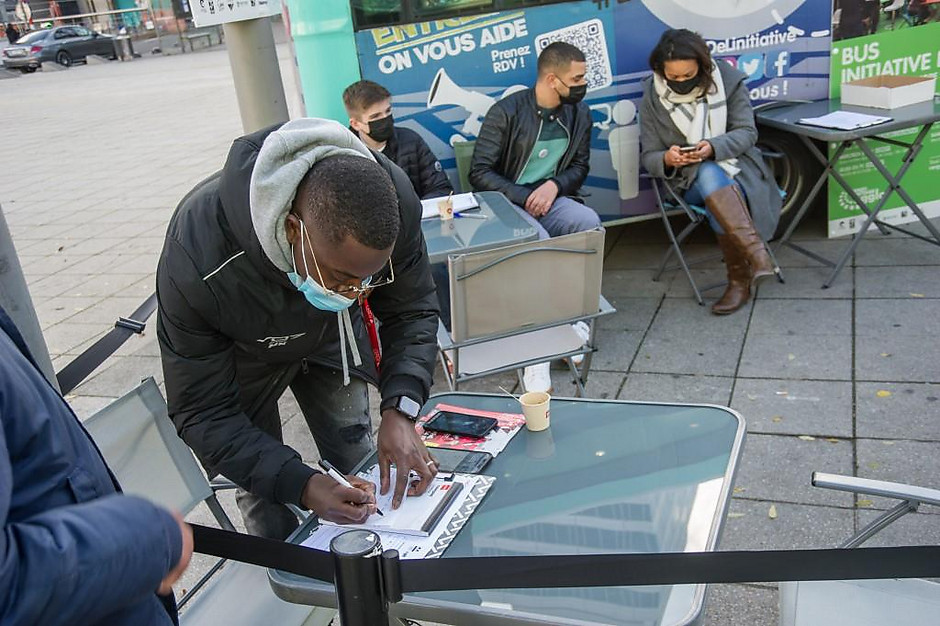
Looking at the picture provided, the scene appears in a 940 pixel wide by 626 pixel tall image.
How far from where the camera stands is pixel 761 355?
4355mm

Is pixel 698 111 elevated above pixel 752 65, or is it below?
below

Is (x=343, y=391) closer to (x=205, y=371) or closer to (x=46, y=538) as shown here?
(x=205, y=371)

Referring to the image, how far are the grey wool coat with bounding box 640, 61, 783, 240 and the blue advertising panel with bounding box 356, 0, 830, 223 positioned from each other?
0.94ft

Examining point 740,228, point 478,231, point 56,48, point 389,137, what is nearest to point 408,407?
point 478,231

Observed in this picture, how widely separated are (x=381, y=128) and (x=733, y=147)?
6.80ft

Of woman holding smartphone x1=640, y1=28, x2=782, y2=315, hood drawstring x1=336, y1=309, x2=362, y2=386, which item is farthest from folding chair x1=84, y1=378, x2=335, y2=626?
woman holding smartphone x1=640, y1=28, x2=782, y2=315

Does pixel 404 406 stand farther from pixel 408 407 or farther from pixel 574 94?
pixel 574 94

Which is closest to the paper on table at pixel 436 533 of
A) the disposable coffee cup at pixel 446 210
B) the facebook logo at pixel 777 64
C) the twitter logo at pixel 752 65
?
the disposable coffee cup at pixel 446 210

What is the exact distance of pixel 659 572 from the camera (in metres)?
1.48

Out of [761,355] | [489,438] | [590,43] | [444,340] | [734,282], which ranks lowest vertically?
[761,355]

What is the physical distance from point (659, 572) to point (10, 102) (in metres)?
23.9

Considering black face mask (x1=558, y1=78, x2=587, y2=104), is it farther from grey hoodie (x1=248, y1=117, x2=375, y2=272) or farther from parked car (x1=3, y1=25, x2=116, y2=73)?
Result: parked car (x1=3, y1=25, x2=116, y2=73)

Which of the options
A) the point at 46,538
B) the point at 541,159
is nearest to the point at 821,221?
the point at 541,159

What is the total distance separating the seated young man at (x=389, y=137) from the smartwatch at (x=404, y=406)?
261 cm
